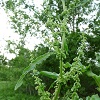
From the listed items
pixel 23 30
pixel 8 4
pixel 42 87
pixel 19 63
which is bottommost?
pixel 42 87

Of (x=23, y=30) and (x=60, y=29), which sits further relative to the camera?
(x=23, y=30)

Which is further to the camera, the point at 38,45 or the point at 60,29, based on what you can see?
the point at 38,45

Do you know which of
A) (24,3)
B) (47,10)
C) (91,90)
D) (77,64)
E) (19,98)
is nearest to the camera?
(77,64)

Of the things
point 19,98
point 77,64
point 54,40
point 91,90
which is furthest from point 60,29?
point 19,98

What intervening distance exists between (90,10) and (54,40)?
12.1 m

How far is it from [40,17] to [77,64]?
12111 millimetres

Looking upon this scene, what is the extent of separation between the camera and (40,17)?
529 inches

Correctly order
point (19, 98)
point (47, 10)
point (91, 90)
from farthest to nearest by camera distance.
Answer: point (19, 98), point (91, 90), point (47, 10)

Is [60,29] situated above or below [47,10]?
below

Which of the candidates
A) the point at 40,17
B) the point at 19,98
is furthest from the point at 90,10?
the point at 19,98

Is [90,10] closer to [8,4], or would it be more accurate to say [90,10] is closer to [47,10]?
[8,4]

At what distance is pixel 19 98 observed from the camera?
1309 centimetres

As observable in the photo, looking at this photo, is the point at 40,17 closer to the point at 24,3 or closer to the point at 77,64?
the point at 24,3

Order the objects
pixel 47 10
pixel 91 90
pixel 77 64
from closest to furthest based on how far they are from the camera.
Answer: pixel 77 64 < pixel 47 10 < pixel 91 90
